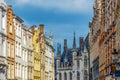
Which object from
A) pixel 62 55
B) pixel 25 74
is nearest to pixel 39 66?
pixel 25 74

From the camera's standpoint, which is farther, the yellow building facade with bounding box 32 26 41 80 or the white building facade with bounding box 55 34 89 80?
the white building facade with bounding box 55 34 89 80

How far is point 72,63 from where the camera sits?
15288 centimetres

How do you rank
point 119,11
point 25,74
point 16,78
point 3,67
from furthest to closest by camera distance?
point 25,74 → point 16,78 → point 3,67 → point 119,11

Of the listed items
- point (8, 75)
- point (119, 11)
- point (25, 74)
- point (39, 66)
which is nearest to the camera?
point (119, 11)

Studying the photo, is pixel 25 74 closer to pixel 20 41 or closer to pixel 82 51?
pixel 20 41

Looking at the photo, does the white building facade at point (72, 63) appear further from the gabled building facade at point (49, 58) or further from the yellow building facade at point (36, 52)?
the yellow building facade at point (36, 52)

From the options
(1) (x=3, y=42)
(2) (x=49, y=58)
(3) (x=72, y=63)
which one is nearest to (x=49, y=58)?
(2) (x=49, y=58)

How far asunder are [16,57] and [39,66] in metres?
19.8

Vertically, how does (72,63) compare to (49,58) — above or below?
above

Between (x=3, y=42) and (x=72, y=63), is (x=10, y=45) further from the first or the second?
(x=72, y=63)

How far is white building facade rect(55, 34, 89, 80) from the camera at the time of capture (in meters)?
142

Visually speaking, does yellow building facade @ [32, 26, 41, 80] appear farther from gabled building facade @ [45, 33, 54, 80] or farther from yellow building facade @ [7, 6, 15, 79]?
yellow building facade @ [7, 6, 15, 79]

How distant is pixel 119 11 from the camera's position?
31.7 metres

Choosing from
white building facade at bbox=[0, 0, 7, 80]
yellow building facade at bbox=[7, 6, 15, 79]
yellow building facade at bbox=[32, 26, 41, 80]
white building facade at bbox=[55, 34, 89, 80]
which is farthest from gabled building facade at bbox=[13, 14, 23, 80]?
white building facade at bbox=[55, 34, 89, 80]
